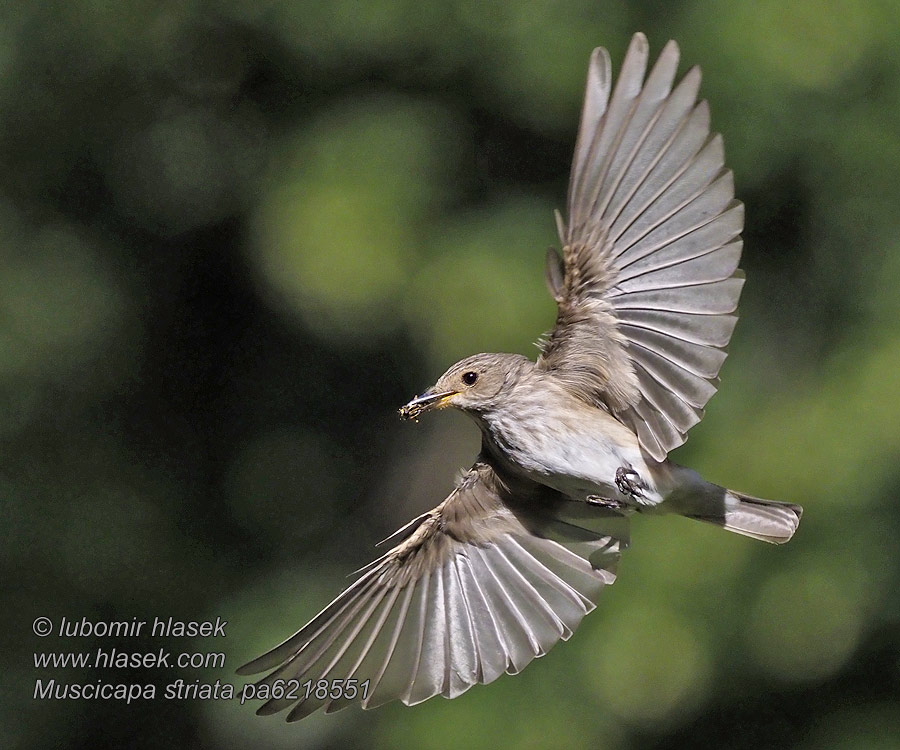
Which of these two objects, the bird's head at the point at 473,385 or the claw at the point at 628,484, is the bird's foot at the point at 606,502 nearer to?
the claw at the point at 628,484

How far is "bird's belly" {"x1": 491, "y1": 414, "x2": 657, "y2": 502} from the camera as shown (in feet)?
8.38

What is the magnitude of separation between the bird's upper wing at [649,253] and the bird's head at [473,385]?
0.17 m

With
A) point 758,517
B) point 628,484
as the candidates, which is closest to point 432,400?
point 628,484

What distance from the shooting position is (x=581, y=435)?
8.41 ft

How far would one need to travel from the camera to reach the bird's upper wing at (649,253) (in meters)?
2.30

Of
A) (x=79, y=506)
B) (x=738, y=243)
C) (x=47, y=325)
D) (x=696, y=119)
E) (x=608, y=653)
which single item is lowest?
(x=79, y=506)

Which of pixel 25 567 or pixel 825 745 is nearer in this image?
pixel 825 745

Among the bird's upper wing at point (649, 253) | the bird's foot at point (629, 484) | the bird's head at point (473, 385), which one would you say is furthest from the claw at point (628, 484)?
the bird's head at point (473, 385)

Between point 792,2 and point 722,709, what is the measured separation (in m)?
2.23

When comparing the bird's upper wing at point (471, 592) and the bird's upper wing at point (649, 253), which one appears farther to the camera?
the bird's upper wing at point (471, 592)

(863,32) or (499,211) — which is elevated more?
(863,32)

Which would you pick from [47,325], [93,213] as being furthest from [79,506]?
[93,213]

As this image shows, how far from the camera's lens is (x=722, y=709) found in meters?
3.85

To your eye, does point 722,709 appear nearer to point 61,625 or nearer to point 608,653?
point 608,653
